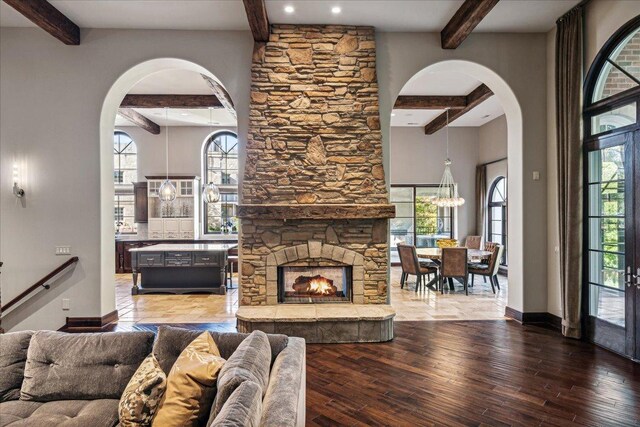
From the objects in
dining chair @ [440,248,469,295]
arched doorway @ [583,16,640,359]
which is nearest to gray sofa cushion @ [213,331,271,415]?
arched doorway @ [583,16,640,359]

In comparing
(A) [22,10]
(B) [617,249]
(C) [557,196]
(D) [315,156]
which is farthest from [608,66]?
(A) [22,10]

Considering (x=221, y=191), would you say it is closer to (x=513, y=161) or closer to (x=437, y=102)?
(x=437, y=102)

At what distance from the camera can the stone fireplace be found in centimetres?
474

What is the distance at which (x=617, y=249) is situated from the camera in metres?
3.98

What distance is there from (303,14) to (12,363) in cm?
448

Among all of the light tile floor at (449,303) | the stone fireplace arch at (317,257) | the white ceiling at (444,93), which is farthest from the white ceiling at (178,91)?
the light tile floor at (449,303)

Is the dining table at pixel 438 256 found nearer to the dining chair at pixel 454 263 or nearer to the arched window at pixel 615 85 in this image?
the dining chair at pixel 454 263

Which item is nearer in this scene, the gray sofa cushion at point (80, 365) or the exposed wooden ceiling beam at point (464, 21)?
the gray sofa cushion at point (80, 365)

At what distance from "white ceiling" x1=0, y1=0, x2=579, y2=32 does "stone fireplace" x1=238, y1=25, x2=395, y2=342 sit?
31 centimetres

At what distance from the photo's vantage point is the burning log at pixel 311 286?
16.2 ft

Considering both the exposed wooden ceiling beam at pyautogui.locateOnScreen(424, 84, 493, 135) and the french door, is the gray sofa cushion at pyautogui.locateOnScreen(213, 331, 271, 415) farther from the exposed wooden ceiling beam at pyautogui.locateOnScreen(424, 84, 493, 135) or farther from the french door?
the exposed wooden ceiling beam at pyautogui.locateOnScreen(424, 84, 493, 135)

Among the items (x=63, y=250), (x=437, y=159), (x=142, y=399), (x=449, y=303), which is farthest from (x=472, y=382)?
(x=437, y=159)

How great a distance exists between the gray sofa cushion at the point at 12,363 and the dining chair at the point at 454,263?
6.23 metres

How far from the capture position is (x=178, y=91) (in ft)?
24.1
